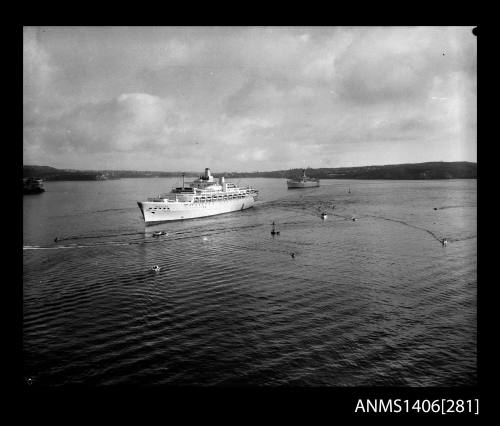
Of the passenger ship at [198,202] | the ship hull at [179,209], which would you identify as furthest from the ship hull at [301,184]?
the ship hull at [179,209]

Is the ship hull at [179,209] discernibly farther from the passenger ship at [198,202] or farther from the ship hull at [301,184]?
the ship hull at [301,184]

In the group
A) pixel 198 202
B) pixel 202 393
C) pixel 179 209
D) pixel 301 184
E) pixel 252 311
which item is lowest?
pixel 252 311

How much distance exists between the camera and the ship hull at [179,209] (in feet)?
171

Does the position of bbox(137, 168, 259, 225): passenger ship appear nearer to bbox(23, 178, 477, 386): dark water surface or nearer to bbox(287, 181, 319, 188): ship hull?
bbox(23, 178, 477, 386): dark water surface

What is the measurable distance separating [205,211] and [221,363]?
47.2 m

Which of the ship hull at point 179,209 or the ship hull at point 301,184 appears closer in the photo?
the ship hull at point 179,209

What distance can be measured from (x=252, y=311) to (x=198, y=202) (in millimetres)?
41010

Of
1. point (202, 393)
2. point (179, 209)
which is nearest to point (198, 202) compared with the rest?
point (179, 209)

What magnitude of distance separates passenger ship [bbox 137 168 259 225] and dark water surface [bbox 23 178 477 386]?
38.1 feet

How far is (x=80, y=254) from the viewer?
113 ft

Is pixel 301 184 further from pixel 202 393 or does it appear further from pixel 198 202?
pixel 202 393

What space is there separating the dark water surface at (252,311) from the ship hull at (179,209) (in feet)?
35.3

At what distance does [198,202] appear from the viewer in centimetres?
5912
